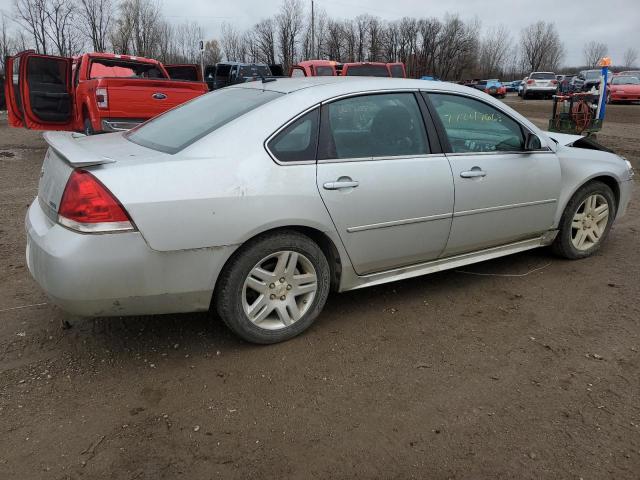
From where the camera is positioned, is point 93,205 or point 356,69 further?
point 356,69

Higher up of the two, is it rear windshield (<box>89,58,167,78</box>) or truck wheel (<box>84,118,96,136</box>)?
rear windshield (<box>89,58,167,78</box>)

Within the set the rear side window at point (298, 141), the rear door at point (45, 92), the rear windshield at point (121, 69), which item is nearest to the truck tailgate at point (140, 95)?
the rear windshield at point (121, 69)

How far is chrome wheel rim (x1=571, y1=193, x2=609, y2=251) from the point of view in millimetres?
4578

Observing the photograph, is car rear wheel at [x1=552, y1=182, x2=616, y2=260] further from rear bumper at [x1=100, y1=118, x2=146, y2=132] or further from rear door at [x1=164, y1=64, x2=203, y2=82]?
rear door at [x1=164, y1=64, x2=203, y2=82]

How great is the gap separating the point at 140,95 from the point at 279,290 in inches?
253

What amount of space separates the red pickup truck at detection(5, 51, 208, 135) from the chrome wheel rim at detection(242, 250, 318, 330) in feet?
20.3

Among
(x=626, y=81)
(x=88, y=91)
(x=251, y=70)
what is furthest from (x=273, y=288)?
(x=626, y=81)

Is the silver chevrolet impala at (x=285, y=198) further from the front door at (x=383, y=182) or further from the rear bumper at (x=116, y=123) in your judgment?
the rear bumper at (x=116, y=123)

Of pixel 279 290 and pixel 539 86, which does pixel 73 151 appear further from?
pixel 539 86

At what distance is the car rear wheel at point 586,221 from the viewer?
447 centimetres

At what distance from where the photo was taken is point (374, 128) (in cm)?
345

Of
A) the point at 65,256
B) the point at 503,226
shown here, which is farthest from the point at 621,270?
the point at 65,256

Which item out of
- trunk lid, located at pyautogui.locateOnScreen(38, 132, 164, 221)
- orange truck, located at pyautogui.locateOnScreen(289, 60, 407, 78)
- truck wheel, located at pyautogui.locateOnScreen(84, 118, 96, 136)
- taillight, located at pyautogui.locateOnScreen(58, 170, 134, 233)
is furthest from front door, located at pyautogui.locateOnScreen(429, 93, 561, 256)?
orange truck, located at pyautogui.locateOnScreen(289, 60, 407, 78)

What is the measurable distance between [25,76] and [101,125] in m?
2.70
